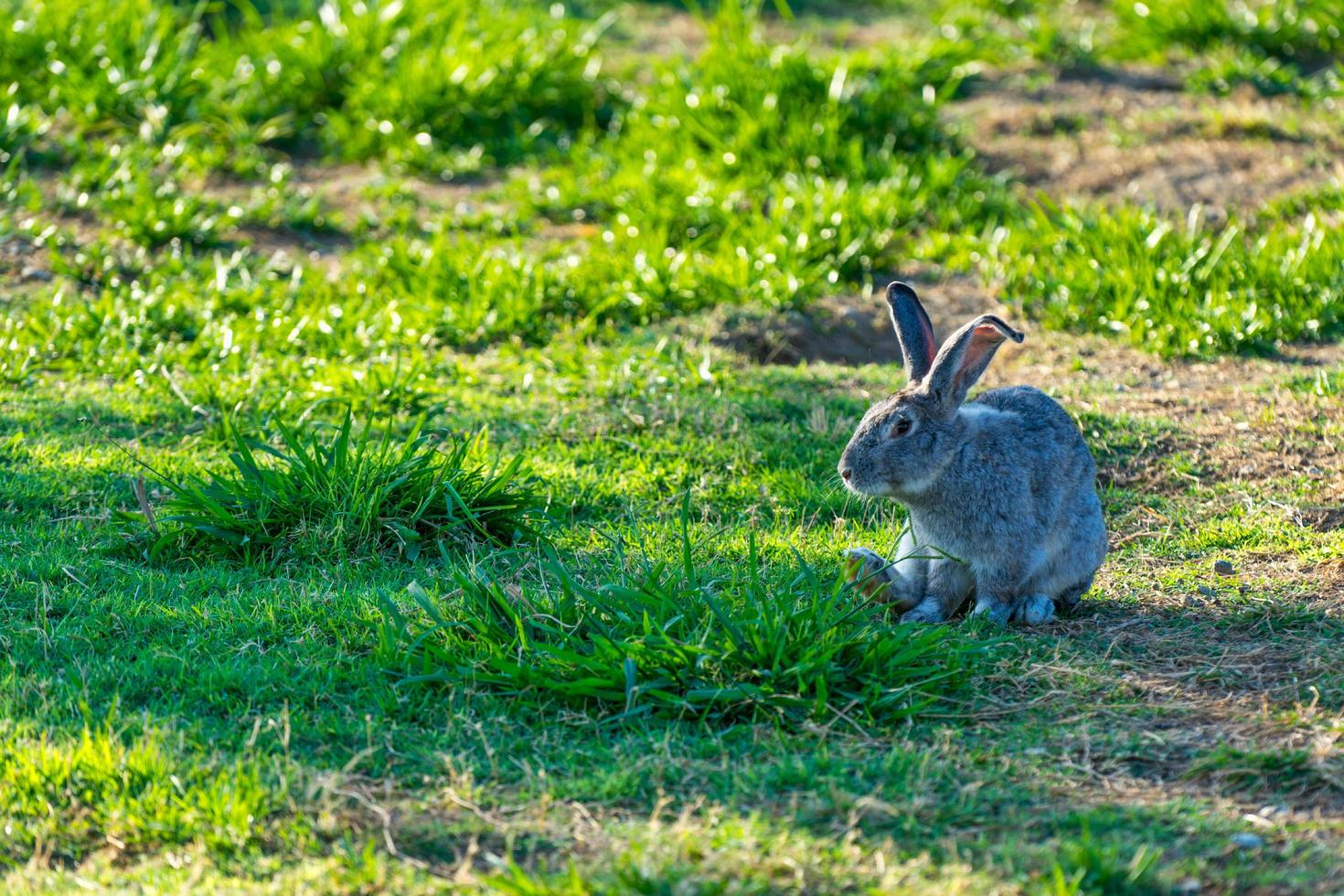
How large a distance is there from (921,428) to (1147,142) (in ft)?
17.6

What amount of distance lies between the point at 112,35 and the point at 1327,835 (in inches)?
344

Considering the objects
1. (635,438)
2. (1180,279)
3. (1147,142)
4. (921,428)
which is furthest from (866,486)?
(1147,142)

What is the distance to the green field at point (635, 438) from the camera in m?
3.73

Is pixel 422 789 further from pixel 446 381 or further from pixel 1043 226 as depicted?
pixel 1043 226

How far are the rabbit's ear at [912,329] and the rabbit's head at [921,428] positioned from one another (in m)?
0.12

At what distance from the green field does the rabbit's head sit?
1.38 ft

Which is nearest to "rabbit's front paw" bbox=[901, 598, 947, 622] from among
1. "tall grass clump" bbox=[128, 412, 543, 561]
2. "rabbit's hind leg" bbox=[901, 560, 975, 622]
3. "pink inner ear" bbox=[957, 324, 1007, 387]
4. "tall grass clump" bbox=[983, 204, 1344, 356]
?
"rabbit's hind leg" bbox=[901, 560, 975, 622]

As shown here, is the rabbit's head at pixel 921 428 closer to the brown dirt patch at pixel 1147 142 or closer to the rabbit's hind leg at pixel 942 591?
the rabbit's hind leg at pixel 942 591

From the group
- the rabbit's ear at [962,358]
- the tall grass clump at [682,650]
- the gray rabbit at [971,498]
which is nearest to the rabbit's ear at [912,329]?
the gray rabbit at [971,498]

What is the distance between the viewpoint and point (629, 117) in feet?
31.9

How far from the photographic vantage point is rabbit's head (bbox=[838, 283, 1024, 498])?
487cm

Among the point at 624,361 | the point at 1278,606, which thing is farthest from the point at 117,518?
the point at 1278,606

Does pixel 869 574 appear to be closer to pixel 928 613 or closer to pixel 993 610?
pixel 928 613

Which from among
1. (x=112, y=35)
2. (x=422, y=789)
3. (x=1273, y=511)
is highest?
(x=112, y=35)
